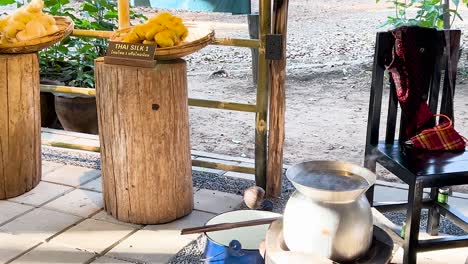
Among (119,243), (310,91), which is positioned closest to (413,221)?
(119,243)

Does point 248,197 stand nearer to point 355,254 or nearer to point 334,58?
point 355,254

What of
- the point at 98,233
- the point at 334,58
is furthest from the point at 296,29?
the point at 98,233

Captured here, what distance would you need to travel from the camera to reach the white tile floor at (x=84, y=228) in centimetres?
251

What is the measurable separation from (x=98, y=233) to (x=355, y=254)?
1561 mm

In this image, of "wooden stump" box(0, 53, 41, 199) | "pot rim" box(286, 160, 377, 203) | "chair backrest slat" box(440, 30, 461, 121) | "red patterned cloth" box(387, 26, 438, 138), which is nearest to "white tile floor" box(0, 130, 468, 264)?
"wooden stump" box(0, 53, 41, 199)

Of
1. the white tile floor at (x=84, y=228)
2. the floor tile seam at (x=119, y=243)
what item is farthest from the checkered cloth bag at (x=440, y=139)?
the floor tile seam at (x=119, y=243)

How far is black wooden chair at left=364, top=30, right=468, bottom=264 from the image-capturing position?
6.98 feet

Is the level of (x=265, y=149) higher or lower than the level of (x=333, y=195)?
lower

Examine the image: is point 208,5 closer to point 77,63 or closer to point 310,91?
point 77,63

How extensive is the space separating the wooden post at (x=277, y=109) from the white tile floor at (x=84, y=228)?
0.77 feet

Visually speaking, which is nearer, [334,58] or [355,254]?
[355,254]

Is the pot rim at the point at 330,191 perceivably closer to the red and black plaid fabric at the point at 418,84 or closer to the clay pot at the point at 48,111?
the red and black plaid fabric at the point at 418,84

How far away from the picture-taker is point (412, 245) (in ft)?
7.11

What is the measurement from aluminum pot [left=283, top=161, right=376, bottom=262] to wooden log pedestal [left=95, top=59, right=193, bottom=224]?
1.22 metres
